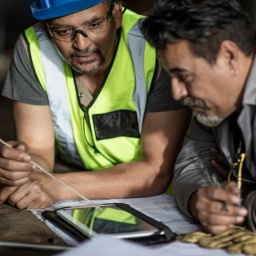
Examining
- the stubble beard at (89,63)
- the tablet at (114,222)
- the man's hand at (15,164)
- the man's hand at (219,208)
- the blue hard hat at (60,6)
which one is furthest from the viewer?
the stubble beard at (89,63)

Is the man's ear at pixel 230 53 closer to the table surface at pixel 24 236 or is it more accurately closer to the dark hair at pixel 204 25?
the dark hair at pixel 204 25

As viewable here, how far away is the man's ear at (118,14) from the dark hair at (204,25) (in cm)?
72

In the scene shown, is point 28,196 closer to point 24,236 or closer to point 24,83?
point 24,236

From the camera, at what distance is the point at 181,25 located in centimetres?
205

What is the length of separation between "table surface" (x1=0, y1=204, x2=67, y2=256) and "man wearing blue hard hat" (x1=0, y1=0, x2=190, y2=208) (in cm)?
14

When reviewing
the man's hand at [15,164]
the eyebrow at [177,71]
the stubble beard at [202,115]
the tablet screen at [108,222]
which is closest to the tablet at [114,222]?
the tablet screen at [108,222]

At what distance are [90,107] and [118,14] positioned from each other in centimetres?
37

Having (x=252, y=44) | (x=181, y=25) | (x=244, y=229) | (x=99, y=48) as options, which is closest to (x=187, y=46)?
(x=181, y=25)

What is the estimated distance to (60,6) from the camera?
2.63 metres

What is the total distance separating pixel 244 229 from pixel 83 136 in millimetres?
993

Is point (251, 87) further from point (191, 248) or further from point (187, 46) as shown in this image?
point (191, 248)

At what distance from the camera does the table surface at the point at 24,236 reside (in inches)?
81.8

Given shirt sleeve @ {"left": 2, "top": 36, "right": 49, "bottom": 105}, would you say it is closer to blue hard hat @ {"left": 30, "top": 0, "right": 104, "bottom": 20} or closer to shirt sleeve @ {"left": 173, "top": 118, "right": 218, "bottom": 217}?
blue hard hat @ {"left": 30, "top": 0, "right": 104, "bottom": 20}

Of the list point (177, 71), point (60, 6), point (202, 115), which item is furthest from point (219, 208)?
point (60, 6)
